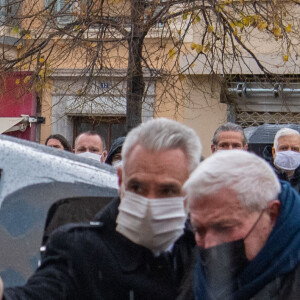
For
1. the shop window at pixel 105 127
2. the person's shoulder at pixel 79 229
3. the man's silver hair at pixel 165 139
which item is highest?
the man's silver hair at pixel 165 139

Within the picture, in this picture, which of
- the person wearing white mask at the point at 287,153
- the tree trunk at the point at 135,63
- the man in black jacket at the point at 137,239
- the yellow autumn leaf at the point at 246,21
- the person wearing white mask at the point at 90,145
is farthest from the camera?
the tree trunk at the point at 135,63

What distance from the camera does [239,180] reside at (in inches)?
101

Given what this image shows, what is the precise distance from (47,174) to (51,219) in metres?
0.16

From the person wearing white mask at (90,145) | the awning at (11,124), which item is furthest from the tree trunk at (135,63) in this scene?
the awning at (11,124)

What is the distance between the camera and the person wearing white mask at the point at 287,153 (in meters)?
6.90

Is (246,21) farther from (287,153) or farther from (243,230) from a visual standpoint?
(243,230)

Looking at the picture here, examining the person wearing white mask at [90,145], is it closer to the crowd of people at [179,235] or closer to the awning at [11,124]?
the crowd of people at [179,235]

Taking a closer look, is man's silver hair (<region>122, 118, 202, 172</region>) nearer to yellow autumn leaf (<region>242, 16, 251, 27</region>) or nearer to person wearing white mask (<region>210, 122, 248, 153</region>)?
person wearing white mask (<region>210, 122, 248, 153</region>)

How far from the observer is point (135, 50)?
10.9 m

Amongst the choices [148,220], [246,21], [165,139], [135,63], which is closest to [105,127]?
[135,63]

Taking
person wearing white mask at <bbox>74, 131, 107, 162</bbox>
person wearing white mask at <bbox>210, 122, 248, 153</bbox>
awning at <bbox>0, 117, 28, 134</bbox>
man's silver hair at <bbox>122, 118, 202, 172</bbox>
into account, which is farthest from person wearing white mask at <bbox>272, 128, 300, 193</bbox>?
awning at <bbox>0, 117, 28, 134</bbox>

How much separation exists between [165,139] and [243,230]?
51 centimetres

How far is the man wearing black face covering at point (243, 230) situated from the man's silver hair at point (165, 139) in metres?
0.32

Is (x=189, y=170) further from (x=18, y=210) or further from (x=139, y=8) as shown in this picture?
(x=139, y=8)
